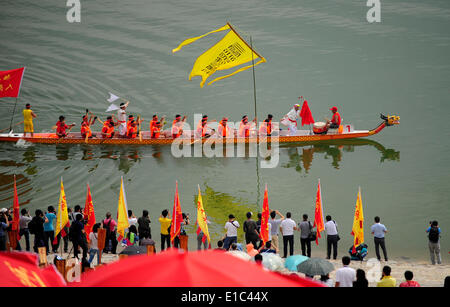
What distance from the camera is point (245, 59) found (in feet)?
73.0

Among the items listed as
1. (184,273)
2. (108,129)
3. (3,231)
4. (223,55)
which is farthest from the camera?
(108,129)

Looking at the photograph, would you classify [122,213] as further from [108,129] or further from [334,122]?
[334,122]

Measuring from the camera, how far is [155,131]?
26125 mm

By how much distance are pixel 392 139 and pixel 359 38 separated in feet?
37.1

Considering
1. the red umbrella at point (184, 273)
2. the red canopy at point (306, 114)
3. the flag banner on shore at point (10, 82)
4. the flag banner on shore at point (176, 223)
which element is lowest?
the flag banner on shore at point (176, 223)

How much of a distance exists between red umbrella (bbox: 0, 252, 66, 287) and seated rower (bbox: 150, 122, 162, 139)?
62.8 feet

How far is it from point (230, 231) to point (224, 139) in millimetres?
11323

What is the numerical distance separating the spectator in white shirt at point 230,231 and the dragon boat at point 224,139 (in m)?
11.2

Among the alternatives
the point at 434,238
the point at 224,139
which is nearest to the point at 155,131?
the point at 224,139

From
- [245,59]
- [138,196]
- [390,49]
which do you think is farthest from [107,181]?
[390,49]

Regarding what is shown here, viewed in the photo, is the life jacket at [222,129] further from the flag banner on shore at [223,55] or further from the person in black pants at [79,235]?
the person in black pants at [79,235]

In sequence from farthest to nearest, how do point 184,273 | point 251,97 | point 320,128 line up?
1. point 251,97
2. point 320,128
3. point 184,273

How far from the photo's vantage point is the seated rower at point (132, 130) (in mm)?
26141

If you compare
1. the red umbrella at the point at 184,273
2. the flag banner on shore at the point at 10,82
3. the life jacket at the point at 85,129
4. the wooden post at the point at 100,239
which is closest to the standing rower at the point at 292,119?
the life jacket at the point at 85,129
